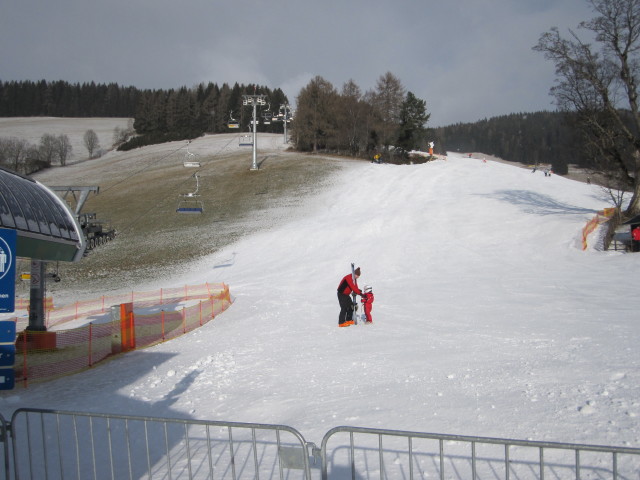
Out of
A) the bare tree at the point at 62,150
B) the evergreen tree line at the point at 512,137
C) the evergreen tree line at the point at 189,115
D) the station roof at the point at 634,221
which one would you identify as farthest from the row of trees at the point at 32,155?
the station roof at the point at 634,221

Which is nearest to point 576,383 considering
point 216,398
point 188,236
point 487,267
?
point 216,398

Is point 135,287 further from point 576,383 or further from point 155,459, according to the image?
point 576,383

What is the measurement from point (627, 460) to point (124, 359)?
33.8 ft

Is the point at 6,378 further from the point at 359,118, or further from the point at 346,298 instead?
the point at 359,118

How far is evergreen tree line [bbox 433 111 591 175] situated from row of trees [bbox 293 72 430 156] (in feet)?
172

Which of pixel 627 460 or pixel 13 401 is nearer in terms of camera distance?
pixel 627 460

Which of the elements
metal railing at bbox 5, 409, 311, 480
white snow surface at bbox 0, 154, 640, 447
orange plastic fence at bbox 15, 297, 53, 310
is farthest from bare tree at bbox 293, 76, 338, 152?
metal railing at bbox 5, 409, 311, 480

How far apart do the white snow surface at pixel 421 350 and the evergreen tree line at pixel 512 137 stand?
99.8 metres

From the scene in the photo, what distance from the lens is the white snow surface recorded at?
6.32m

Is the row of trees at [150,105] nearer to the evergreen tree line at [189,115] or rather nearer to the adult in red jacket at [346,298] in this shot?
the evergreen tree line at [189,115]

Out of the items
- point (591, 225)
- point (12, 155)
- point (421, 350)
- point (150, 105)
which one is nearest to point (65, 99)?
point (150, 105)

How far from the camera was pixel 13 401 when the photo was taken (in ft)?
29.3

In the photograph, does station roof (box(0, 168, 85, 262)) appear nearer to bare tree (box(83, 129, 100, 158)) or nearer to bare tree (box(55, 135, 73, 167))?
bare tree (box(55, 135, 73, 167))

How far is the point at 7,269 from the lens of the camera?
5.65 meters
